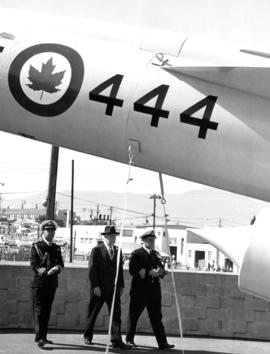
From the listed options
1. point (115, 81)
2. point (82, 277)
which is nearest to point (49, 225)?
point (82, 277)

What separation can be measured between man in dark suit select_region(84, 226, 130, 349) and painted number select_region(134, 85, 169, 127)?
7.28 ft

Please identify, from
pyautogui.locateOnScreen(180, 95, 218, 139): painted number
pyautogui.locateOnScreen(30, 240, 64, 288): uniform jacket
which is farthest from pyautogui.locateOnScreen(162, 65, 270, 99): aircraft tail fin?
pyautogui.locateOnScreen(30, 240, 64, 288): uniform jacket

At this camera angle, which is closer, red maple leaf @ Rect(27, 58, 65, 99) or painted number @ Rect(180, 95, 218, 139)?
painted number @ Rect(180, 95, 218, 139)

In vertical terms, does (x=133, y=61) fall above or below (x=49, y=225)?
above

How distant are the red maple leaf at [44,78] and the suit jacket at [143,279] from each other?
2.62 meters

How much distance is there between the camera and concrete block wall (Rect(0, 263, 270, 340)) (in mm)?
8727

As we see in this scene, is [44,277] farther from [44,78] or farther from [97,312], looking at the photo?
[44,78]

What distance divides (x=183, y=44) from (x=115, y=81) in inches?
31.3

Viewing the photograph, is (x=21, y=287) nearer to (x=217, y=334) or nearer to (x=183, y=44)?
(x=217, y=334)

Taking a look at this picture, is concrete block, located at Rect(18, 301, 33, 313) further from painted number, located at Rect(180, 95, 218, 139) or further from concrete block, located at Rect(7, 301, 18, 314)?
painted number, located at Rect(180, 95, 218, 139)

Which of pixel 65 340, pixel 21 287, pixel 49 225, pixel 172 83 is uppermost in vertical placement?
pixel 172 83

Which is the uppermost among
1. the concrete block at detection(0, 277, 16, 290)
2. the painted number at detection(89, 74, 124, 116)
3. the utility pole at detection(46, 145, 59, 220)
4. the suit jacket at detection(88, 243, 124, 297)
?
the utility pole at detection(46, 145, 59, 220)

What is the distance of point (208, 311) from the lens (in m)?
8.80

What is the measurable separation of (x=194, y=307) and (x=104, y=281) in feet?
5.49
